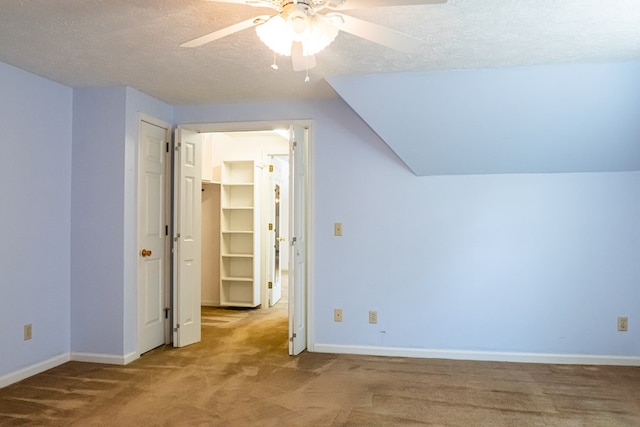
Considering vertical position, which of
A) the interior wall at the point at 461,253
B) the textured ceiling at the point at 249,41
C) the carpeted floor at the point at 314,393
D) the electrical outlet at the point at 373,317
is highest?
the textured ceiling at the point at 249,41

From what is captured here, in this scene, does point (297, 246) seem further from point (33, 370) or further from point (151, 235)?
point (33, 370)

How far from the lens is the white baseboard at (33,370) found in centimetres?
330

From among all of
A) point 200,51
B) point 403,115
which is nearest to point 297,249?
point 403,115

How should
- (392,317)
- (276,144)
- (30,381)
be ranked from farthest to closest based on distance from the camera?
(276,144) < (392,317) < (30,381)

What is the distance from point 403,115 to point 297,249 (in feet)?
4.91

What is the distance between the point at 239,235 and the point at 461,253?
→ 131 inches

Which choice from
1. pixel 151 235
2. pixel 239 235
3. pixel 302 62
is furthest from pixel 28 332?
pixel 239 235

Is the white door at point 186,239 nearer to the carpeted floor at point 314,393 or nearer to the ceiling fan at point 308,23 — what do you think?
the carpeted floor at point 314,393

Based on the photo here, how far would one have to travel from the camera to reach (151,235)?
419 centimetres

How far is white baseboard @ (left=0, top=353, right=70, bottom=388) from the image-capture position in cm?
330

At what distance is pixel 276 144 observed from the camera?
20.0 feet

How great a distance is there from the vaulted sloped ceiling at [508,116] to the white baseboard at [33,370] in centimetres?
318

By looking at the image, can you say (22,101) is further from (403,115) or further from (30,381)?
(403,115)

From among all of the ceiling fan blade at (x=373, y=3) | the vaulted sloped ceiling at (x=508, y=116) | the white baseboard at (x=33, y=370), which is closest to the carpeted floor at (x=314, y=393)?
the white baseboard at (x=33, y=370)
